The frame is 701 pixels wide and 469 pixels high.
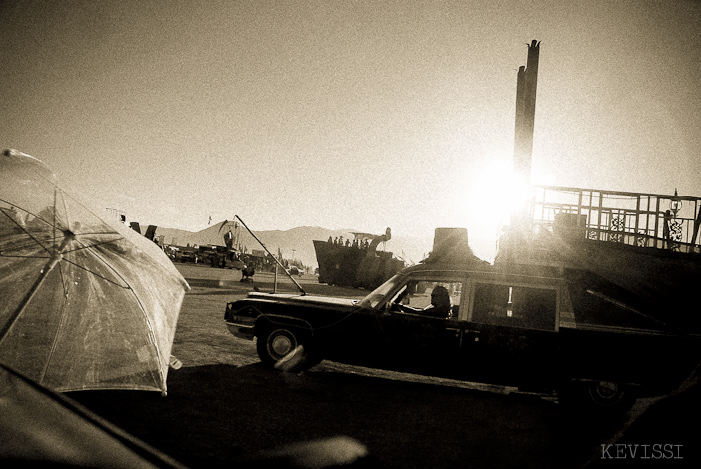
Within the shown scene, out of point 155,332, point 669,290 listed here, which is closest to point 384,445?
point 155,332

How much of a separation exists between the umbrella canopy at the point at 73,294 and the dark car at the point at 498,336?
2.37 m

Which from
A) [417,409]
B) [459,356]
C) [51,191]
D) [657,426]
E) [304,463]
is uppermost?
[51,191]

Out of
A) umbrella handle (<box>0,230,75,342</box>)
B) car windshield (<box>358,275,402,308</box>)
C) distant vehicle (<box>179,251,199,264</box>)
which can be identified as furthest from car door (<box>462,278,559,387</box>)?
distant vehicle (<box>179,251,199,264</box>)

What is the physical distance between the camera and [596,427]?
192 inches

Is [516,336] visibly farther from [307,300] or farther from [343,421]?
[307,300]

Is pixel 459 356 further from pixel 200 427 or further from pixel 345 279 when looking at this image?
pixel 345 279

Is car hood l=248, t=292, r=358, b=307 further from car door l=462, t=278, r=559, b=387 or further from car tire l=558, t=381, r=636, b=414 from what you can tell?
car tire l=558, t=381, r=636, b=414

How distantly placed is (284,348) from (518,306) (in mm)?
3207

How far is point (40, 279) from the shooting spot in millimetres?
3693

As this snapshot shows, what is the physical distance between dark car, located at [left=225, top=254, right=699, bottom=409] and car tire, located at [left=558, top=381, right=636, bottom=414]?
11mm

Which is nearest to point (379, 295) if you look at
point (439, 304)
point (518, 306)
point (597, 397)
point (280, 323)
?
point (439, 304)

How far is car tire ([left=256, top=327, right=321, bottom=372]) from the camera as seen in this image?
6172 millimetres

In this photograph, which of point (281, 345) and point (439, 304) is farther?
point (281, 345)

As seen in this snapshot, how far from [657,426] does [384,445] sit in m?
3.43
